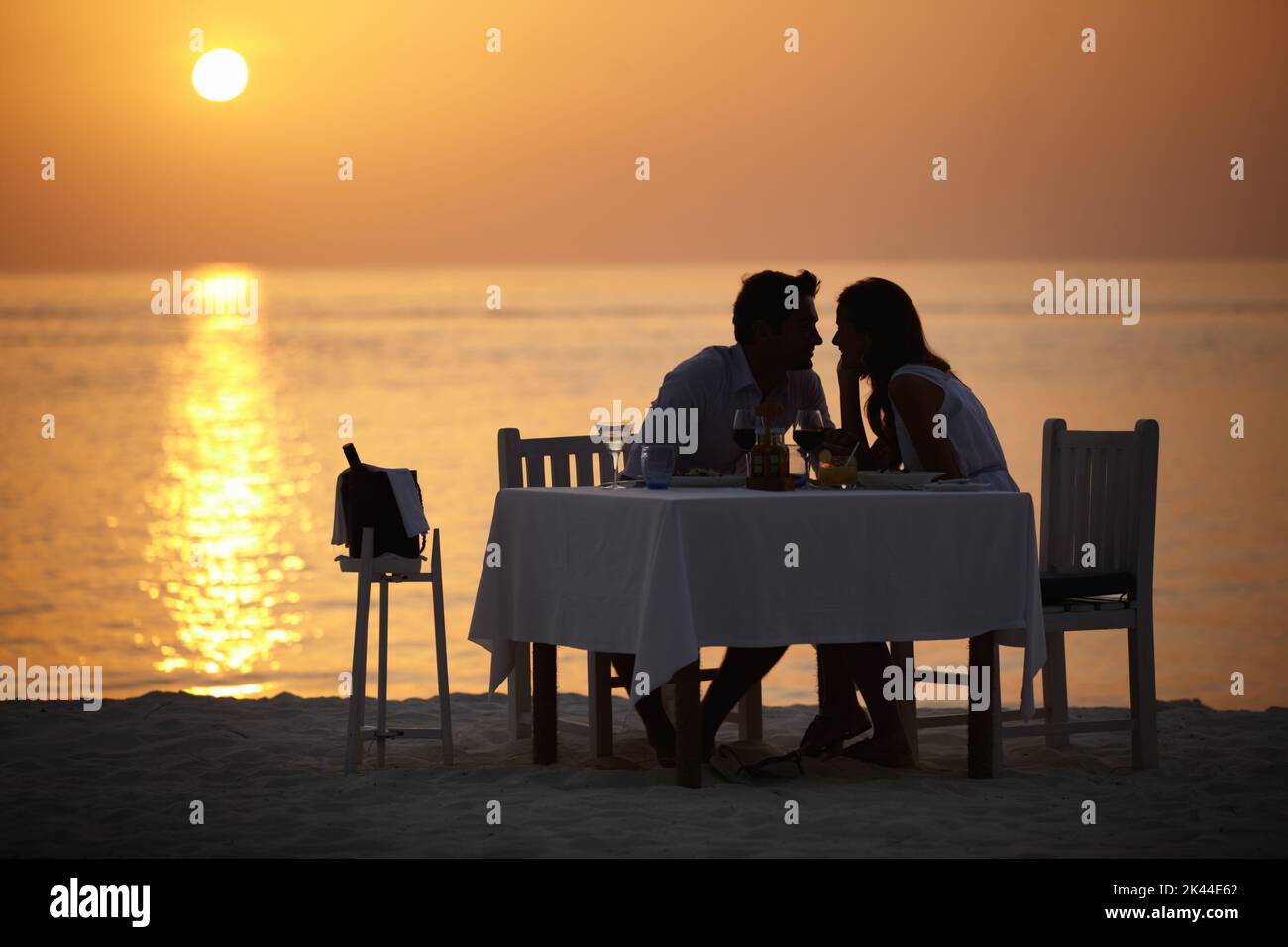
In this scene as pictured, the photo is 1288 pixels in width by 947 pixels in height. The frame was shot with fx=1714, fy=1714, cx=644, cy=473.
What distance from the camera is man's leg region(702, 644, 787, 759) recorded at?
468cm

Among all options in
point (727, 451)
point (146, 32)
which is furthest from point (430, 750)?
point (146, 32)

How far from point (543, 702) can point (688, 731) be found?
0.65 m

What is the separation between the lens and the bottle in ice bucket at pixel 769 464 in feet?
15.0

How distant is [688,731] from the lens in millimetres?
4414

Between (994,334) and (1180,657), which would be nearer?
(1180,657)

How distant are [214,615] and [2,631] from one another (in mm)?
936

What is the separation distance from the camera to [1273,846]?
3.79 meters

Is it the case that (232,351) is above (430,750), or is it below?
above

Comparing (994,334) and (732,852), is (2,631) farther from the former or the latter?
(994,334)

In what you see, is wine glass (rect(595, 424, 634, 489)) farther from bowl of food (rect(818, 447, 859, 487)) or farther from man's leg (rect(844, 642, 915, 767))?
man's leg (rect(844, 642, 915, 767))

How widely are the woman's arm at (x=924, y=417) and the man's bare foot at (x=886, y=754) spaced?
0.77 meters

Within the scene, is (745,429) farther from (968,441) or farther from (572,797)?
(572,797)

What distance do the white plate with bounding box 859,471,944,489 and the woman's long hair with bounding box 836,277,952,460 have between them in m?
0.40

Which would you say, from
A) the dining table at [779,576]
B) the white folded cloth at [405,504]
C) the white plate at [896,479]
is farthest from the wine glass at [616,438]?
the white plate at [896,479]
